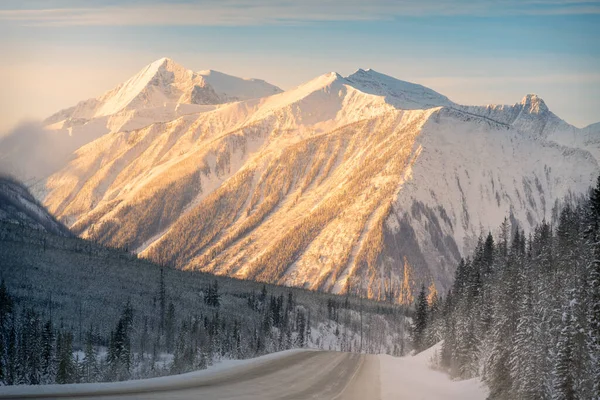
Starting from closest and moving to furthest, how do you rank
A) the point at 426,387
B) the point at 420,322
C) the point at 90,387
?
1. the point at 90,387
2. the point at 426,387
3. the point at 420,322

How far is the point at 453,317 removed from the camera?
382ft

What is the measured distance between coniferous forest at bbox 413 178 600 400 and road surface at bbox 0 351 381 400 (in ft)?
34.9

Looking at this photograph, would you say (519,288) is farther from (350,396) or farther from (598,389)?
(598,389)

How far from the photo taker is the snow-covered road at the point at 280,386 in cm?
4359

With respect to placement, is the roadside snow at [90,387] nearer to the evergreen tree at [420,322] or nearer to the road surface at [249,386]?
the road surface at [249,386]

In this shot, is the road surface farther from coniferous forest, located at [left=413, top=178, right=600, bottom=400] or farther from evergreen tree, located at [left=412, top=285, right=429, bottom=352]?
evergreen tree, located at [left=412, top=285, right=429, bottom=352]

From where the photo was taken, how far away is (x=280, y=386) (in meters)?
58.3

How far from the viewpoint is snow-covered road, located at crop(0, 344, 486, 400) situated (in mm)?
43594

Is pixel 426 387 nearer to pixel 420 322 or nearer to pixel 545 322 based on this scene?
pixel 545 322

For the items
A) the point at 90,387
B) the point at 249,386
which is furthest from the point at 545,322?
the point at 90,387

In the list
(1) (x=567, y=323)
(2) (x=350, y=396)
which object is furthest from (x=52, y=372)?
(1) (x=567, y=323)

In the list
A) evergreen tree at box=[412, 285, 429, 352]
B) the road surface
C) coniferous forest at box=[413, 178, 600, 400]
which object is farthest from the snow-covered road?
evergreen tree at box=[412, 285, 429, 352]

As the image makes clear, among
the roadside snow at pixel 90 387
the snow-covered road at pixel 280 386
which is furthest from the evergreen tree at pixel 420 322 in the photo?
the roadside snow at pixel 90 387

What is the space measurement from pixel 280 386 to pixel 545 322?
18.6 meters
